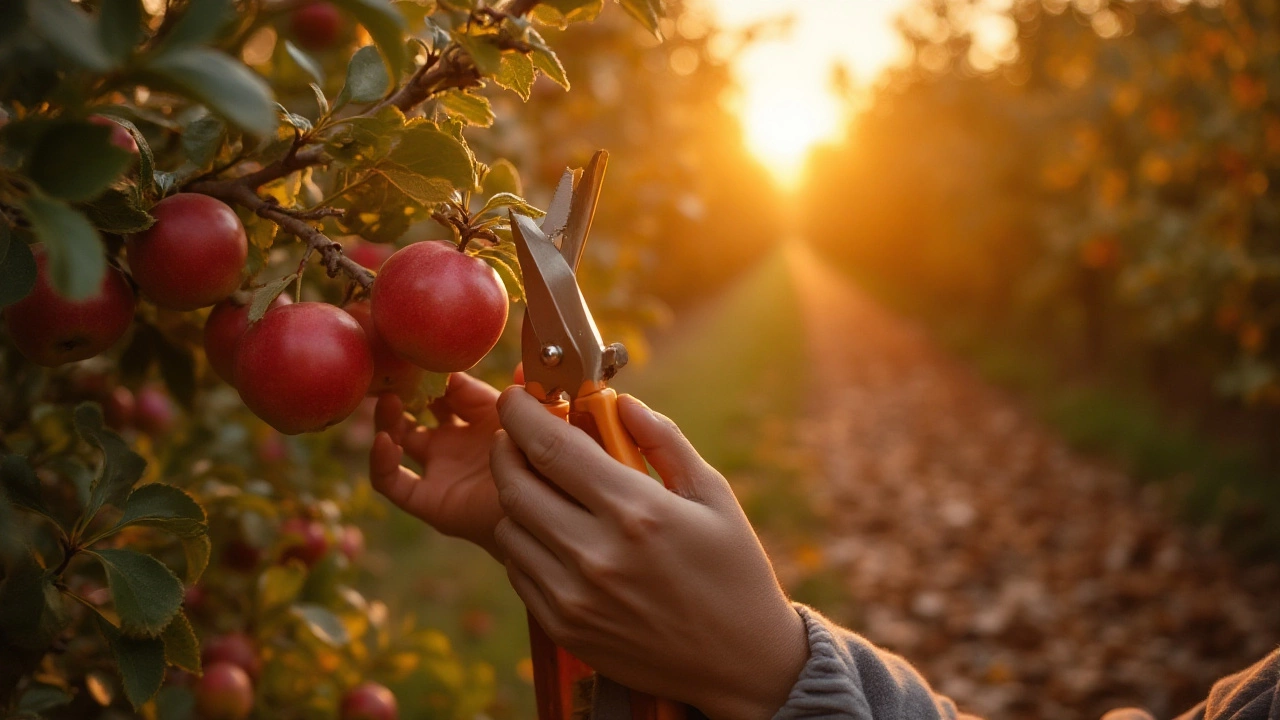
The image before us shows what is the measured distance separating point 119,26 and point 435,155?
329mm

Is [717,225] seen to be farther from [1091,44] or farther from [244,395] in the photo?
[244,395]

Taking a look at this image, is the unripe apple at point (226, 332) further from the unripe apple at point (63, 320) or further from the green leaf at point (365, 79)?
the green leaf at point (365, 79)

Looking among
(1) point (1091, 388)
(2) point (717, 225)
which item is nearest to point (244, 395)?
(1) point (1091, 388)

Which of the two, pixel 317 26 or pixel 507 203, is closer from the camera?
pixel 507 203

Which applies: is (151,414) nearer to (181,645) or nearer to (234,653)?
(234,653)

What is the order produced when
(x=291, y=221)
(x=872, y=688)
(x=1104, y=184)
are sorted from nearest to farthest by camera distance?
(x=291, y=221) < (x=872, y=688) < (x=1104, y=184)

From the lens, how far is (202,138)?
37.1 inches

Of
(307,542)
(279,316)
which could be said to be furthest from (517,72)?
(307,542)

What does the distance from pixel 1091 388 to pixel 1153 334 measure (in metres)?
1.52

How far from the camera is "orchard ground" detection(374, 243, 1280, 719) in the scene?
11.8 ft

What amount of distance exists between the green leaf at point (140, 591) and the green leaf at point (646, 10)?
73 cm

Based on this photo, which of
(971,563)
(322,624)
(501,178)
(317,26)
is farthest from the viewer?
(971,563)

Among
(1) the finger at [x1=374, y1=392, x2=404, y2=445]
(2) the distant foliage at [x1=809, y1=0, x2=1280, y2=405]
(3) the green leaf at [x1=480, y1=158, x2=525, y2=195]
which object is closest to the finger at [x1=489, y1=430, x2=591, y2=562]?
(1) the finger at [x1=374, y1=392, x2=404, y2=445]

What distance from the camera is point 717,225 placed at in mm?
21469
